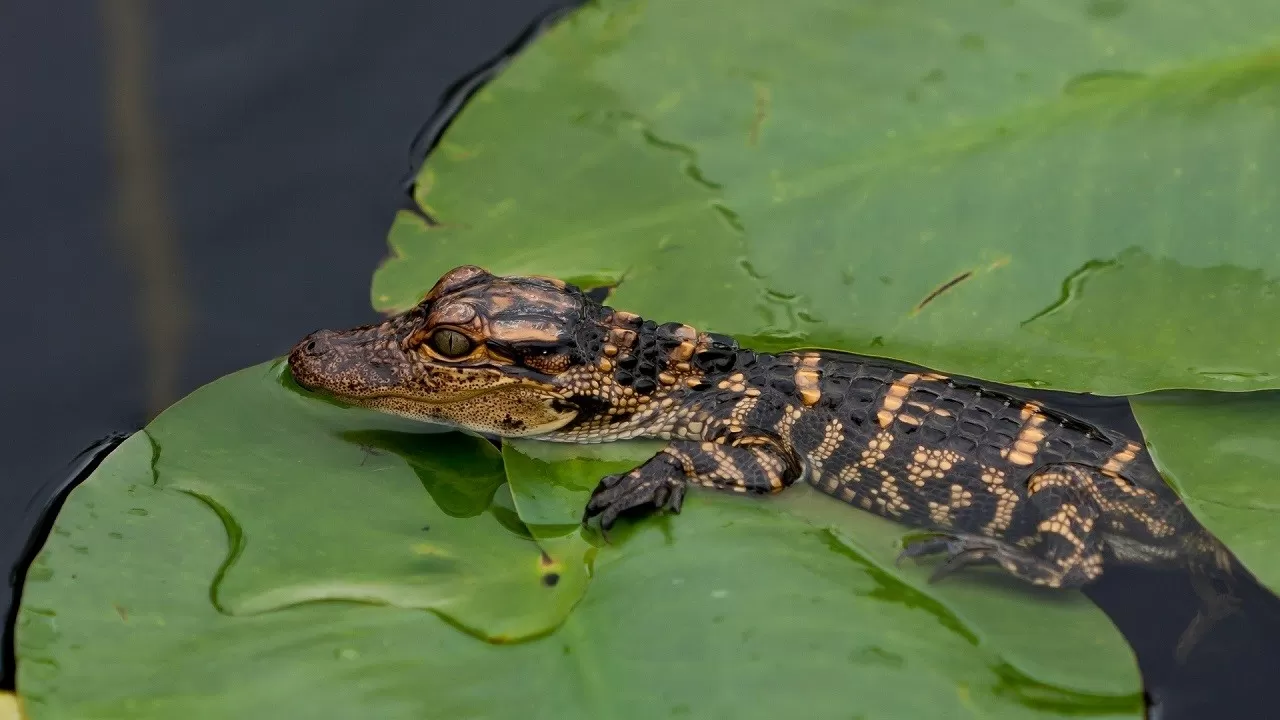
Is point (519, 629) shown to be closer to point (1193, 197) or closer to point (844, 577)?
point (844, 577)

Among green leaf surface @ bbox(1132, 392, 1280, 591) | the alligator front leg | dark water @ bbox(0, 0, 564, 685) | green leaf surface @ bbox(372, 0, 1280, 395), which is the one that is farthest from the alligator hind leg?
dark water @ bbox(0, 0, 564, 685)

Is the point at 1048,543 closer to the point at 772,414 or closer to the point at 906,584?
the point at 906,584

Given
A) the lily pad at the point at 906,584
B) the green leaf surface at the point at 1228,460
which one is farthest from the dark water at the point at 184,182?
the green leaf surface at the point at 1228,460

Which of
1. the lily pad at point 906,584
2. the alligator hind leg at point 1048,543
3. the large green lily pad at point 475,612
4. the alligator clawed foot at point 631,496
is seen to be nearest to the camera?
the large green lily pad at point 475,612

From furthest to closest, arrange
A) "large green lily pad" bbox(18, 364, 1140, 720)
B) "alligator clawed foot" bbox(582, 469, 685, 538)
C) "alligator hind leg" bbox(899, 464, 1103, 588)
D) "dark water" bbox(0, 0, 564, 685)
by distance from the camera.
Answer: "dark water" bbox(0, 0, 564, 685) → "alligator hind leg" bbox(899, 464, 1103, 588) → "alligator clawed foot" bbox(582, 469, 685, 538) → "large green lily pad" bbox(18, 364, 1140, 720)

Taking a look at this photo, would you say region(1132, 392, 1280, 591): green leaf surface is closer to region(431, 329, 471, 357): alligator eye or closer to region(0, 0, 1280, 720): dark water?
region(0, 0, 1280, 720): dark water

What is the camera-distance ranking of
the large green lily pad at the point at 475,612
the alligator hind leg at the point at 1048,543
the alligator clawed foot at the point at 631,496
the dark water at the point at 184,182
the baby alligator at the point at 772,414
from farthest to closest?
the dark water at the point at 184,182, the baby alligator at the point at 772,414, the alligator hind leg at the point at 1048,543, the alligator clawed foot at the point at 631,496, the large green lily pad at the point at 475,612

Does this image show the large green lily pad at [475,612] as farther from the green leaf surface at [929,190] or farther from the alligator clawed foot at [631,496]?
the green leaf surface at [929,190]
